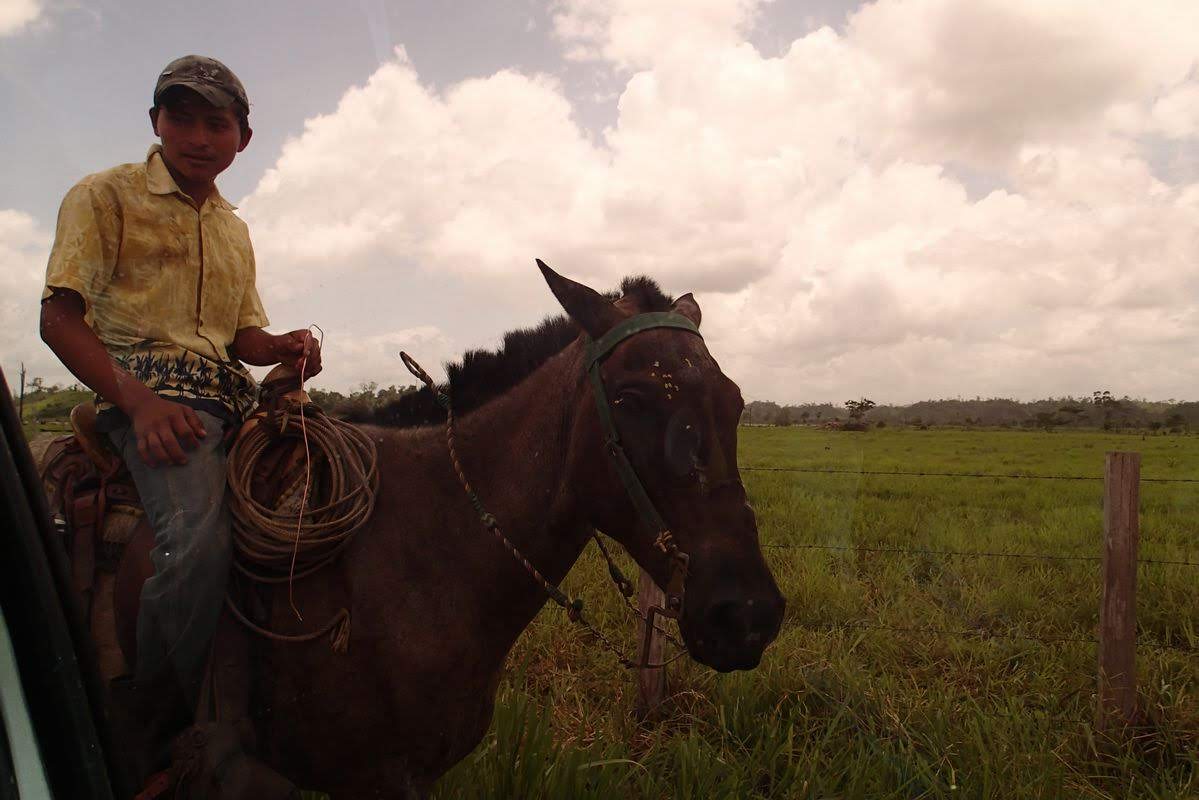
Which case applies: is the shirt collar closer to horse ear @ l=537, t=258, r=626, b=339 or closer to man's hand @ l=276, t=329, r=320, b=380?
man's hand @ l=276, t=329, r=320, b=380

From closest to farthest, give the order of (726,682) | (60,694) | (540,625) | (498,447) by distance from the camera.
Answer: (60,694)
(498,447)
(726,682)
(540,625)

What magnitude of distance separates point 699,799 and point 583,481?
2001mm

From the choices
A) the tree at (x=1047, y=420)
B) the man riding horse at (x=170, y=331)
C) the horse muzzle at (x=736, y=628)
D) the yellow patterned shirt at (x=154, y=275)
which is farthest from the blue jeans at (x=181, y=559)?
the tree at (x=1047, y=420)

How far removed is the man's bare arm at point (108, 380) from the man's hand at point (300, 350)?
21.8 inches

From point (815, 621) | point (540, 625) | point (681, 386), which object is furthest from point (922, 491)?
point (681, 386)

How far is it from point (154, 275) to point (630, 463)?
5.32 feet

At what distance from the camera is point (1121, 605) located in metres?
4.05

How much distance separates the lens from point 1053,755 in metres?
3.63

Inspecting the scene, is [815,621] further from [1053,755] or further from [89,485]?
[89,485]

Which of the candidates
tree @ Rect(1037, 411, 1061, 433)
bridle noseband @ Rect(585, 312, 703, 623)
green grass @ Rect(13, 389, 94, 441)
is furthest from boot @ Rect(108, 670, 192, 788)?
tree @ Rect(1037, 411, 1061, 433)

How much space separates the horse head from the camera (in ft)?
6.36

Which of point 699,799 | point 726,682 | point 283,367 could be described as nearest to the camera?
point 283,367

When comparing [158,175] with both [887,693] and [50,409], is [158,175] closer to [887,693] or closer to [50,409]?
[50,409]

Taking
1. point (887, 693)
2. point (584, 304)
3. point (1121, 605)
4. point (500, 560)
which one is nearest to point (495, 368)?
point (584, 304)
